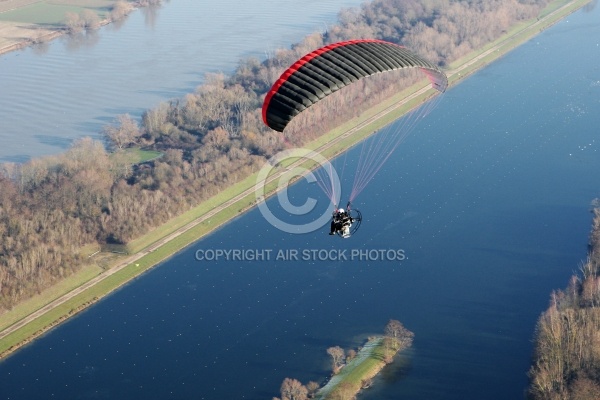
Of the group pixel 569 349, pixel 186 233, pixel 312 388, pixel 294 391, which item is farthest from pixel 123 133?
pixel 569 349

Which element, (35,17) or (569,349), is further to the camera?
(35,17)

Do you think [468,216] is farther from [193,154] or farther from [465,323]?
[193,154]

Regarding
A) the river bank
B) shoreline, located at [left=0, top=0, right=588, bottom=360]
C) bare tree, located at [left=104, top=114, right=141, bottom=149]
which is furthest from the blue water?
the river bank

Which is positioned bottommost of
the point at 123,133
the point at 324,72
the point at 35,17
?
the point at 123,133

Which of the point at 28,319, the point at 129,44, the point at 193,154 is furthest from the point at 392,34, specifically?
the point at 28,319

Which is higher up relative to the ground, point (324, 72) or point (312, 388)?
point (324, 72)

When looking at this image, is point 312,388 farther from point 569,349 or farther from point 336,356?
point 569,349

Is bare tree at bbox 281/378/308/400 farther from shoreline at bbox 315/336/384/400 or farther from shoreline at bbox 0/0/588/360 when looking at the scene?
shoreline at bbox 0/0/588/360
